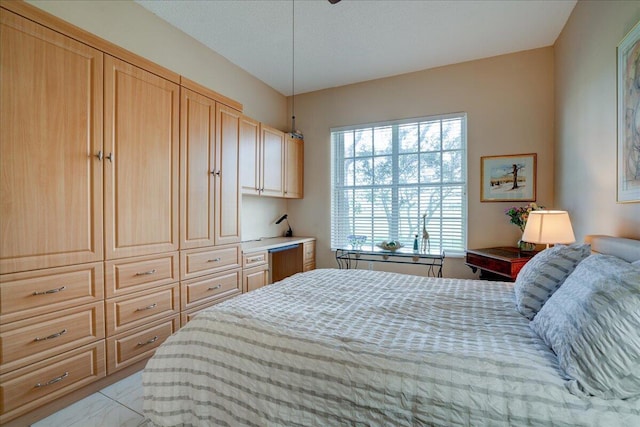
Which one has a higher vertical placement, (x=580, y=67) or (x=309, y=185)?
(x=580, y=67)

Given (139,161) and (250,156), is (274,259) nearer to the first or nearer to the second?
(250,156)

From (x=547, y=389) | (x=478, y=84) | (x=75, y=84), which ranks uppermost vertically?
(x=478, y=84)

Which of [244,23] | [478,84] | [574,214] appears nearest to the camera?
[574,214]

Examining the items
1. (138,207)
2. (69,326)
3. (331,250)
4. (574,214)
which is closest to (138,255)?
(138,207)

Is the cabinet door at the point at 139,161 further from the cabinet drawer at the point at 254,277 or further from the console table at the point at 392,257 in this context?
the console table at the point at 392,257

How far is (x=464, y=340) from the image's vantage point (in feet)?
3.81

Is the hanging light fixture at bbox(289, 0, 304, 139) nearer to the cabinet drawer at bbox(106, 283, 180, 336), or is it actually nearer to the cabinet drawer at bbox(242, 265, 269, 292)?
the cabinet drawer at bbox(242, 265, 269, 292)

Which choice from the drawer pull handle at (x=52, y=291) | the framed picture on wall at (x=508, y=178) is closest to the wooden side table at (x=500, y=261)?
the framed picture on wall at (x=508, y=178)

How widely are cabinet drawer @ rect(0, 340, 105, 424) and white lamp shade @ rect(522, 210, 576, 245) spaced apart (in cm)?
317

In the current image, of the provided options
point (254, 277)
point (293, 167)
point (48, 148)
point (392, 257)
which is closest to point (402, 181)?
point (392, 257)

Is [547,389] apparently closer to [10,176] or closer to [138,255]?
[138,255]

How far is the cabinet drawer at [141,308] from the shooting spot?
1925mm

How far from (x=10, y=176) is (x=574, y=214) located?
3988mm

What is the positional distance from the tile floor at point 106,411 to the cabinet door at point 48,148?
0.90m
